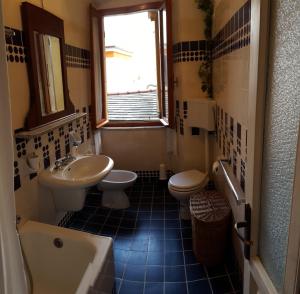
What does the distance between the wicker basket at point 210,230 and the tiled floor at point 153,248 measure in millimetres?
94

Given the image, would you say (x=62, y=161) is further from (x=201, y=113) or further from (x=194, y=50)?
(x=194, y=50)

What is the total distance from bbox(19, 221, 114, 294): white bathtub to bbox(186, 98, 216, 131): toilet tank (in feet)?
5.11

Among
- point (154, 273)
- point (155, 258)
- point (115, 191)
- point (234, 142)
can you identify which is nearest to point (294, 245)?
point (234, 142)

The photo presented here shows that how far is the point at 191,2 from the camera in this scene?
8.96ft

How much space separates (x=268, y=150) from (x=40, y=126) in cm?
171

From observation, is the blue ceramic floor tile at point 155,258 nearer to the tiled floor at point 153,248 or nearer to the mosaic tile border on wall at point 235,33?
the tiled floor at point 153,248

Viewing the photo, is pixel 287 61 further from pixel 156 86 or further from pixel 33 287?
pixel 156 86

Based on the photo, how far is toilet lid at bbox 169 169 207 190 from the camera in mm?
2533

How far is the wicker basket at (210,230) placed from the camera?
2.01m

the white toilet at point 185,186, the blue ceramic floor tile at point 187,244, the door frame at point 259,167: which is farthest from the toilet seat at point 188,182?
the door frame at point 259,167

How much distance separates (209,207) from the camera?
7.03ft

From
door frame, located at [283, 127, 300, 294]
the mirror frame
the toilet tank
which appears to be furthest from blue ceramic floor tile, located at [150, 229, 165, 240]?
door frame, located at [283, 127, 300, 294]

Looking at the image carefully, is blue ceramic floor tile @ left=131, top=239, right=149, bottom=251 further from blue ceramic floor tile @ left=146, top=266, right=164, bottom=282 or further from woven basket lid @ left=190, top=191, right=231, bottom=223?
woven basket lid @ left=190, top=191, right=231, bottom=223

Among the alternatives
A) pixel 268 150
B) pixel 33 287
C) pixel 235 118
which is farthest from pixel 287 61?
pixel 33 287
